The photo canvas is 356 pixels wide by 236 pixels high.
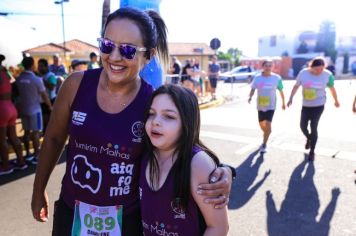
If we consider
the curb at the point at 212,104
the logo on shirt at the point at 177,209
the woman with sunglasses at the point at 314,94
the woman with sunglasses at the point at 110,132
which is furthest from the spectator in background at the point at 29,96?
the curb at the point at 212,104

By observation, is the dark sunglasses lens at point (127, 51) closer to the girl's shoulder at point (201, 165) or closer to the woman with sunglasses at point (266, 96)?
the girl's shoulder at point (201, 165)

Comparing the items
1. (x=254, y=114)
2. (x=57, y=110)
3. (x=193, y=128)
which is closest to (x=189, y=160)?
(x=193, y=128)

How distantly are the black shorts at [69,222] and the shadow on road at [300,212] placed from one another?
7.30 feet

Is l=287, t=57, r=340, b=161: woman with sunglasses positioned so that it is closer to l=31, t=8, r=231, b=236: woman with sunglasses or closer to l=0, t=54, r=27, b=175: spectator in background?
l=0, t=54, r=27, b=175: spectator in background

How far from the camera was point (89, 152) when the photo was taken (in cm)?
167

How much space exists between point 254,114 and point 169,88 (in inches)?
391

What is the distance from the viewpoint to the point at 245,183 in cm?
503

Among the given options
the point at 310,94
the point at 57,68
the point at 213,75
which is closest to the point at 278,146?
the point at 310,94

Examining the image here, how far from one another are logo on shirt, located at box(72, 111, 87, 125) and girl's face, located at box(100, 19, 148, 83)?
0.73 feet

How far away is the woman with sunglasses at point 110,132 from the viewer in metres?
1.63

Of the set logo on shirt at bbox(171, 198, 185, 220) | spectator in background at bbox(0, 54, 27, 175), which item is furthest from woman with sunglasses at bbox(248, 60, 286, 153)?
logo on shirt at bbox(171, 198, 185, 220)

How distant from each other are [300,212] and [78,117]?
320cm

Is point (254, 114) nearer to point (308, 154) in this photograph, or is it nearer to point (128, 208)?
point (308, 154)

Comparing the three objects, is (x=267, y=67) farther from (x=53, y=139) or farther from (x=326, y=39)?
(x=326, y=39)
